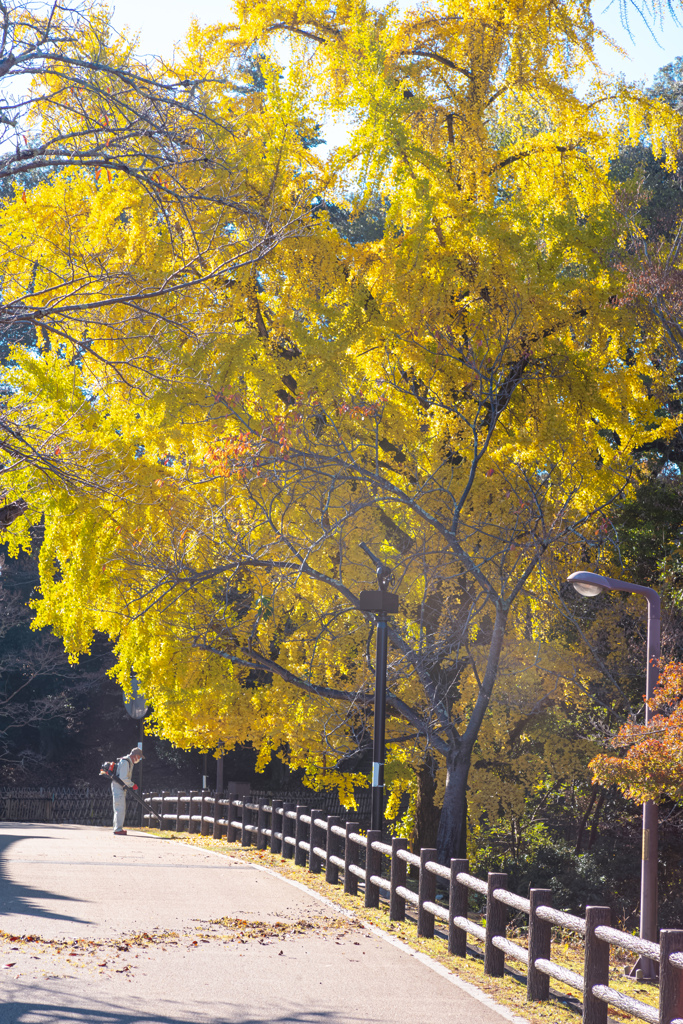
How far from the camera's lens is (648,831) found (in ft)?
36.6

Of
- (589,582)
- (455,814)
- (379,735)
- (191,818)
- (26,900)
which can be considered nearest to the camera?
(589,582)

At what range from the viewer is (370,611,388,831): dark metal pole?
13.4 metres

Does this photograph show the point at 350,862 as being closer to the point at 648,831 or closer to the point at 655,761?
the point at 648,831

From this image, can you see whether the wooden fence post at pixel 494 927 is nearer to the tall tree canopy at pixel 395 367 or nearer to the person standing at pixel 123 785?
the tall tree canopy at pixel 395 367

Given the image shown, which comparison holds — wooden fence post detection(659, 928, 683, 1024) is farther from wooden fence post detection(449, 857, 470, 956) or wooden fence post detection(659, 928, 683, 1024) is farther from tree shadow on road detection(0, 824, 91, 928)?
tree shadow on road detection(0, 824, 91, 928)

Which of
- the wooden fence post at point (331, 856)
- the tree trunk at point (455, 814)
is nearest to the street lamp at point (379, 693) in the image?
the wooden fence post at point (331, 856)

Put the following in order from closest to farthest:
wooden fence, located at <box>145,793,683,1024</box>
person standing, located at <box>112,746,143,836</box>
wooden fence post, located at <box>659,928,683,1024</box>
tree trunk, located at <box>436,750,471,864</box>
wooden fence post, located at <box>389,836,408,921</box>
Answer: wooden fence post, located at <box>659,928,683,1024</box>, wooden fence, located at <box>145,793,683,1024</box>, wooden fence post, located at <box>389,836,408,921</box>, tree trunk, located at <box>436,750,471,864</box>, person standing, located at <box>112,746,143,836</box>

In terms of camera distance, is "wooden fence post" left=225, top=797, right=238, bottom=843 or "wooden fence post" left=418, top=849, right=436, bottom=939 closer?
"wooden fence post" left=418, top=849, right=436, bottom=939

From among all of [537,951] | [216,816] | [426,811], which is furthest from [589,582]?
[216,816]

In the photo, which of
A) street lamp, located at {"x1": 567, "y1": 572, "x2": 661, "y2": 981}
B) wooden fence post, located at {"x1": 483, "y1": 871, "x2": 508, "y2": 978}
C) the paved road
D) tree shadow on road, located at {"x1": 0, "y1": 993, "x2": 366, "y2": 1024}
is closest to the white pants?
the paved road

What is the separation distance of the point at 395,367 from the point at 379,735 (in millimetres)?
6122

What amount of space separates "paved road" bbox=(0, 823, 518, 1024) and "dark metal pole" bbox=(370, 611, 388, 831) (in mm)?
1411

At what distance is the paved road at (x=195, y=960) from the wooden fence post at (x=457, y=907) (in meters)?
0.51

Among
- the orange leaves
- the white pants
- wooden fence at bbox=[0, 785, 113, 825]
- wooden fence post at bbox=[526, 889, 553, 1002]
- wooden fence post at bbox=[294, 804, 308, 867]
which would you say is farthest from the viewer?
wooden fence at bbox=[0, 785, 113, 825]
